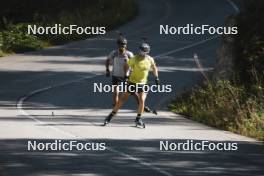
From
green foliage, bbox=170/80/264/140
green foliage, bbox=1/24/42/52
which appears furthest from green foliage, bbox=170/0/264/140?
green foliage, bbox=1/24/42/52

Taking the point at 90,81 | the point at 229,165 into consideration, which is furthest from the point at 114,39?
the point at 229,165

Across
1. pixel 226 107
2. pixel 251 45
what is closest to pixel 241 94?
pixel 226 107

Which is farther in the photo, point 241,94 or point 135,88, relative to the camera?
point 241,94

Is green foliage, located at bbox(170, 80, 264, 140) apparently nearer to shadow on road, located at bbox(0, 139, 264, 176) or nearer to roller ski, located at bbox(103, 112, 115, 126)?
shadow on road, located at bbox(0, 139, 264, 176)

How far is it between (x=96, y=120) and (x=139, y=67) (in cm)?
249

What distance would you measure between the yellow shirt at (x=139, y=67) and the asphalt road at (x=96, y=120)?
4.06 feet

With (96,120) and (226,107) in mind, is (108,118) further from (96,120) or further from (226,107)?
(226,107)

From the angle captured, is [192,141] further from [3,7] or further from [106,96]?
[3,7]

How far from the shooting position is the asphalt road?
47.6ft

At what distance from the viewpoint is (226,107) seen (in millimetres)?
20906

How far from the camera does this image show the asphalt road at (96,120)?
47.6ft

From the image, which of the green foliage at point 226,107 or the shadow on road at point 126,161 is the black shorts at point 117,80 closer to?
the green foliage at point 226,107

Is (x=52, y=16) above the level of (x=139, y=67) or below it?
above

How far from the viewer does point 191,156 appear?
1574 cm
